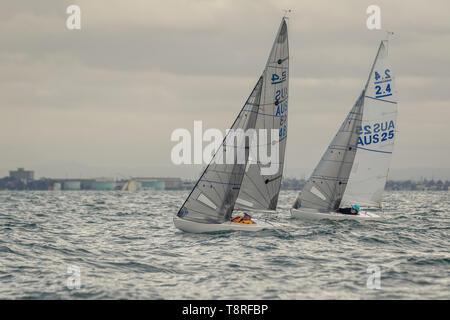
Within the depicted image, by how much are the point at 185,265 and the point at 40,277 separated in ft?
16.4

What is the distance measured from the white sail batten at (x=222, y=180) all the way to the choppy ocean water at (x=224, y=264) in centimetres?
156

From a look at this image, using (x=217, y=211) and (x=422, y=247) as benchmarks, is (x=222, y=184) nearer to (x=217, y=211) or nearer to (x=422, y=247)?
(x=217, y=211)

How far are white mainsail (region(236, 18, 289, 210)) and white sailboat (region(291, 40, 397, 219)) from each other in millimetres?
8351

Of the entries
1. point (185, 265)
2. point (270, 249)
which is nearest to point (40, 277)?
point (185, 265)

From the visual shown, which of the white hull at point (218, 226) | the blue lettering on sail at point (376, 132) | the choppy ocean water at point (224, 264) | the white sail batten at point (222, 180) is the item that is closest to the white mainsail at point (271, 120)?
the white sail batten at point (222, 180)

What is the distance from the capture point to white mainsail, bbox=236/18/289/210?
A: 29.5 metres

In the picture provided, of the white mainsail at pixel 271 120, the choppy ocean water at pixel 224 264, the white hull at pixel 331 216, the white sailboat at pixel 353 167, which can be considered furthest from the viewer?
the white sailboat at pixel 353 167

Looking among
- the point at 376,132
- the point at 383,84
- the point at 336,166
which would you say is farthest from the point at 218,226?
the point at 383,84

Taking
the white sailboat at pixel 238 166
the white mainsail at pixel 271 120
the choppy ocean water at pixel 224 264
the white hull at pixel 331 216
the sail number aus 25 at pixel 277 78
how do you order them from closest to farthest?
the choppy ocean water at pixel 224 264, the white sailboat at pixel 238 166, the white mainsail at pixel 271 120, the sail number aus 25 at pixel 277 78, the white hull at pixel 331 216

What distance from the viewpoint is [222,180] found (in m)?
29.4

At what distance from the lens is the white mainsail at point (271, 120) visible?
2952cm

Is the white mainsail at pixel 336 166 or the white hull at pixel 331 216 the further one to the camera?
the white mainsail at pixel 336 166

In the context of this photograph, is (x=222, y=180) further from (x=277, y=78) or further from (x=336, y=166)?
(x=336, y=166)

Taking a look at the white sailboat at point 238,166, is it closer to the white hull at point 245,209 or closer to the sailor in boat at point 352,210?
the white hull at point 245,209
